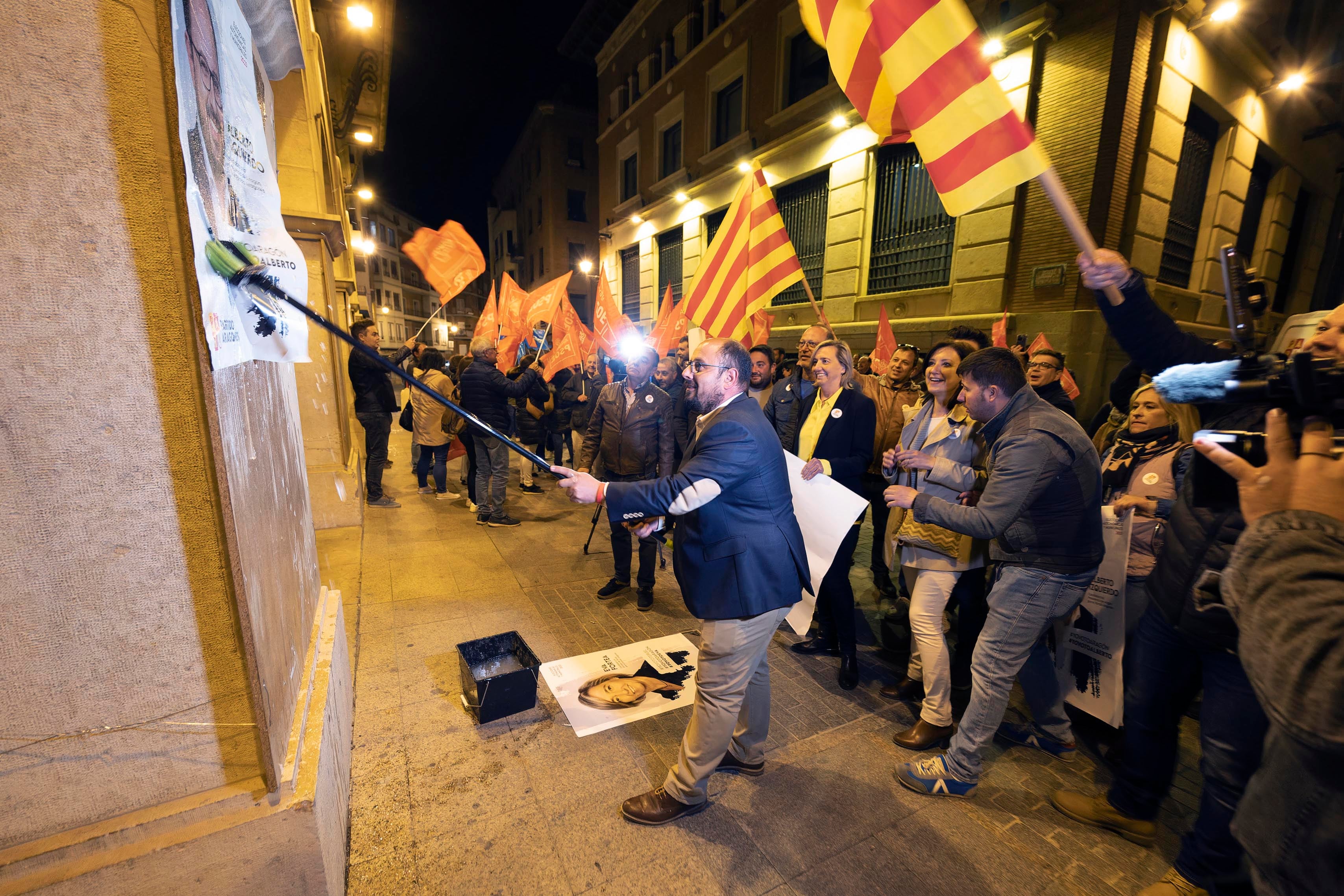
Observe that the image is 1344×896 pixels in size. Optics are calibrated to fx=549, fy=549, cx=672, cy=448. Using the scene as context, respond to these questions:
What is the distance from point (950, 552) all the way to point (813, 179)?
11.9 m

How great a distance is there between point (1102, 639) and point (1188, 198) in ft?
37.0

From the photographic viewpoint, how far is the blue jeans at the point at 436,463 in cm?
769

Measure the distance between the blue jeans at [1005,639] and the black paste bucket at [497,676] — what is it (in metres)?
2.24

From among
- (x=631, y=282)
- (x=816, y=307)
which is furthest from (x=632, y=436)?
(x=631, y=282)

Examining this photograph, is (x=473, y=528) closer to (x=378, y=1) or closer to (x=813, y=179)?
(x=378, y=1)

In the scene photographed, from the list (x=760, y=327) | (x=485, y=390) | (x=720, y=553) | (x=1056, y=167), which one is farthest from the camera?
(x=1056, y=167)

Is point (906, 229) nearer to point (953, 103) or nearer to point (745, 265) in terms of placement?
point (745, 265)

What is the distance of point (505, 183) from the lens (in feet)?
142

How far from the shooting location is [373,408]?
718 cm

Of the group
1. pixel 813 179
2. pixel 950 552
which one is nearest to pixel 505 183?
pixel 813 179

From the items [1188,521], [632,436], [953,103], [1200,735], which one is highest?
[953,103]

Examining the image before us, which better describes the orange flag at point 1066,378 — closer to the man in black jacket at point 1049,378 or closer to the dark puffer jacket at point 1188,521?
the man in black jacket at point 1049,378

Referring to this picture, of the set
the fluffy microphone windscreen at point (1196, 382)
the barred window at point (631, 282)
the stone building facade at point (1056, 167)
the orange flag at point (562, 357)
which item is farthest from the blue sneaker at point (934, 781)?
the barred window at point (631, 282)

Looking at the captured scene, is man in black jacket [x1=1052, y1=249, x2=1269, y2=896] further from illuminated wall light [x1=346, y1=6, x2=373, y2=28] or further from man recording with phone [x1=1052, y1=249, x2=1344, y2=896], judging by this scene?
illuminated wall light [x1=346, y1=6, x2=373, y2=28]
